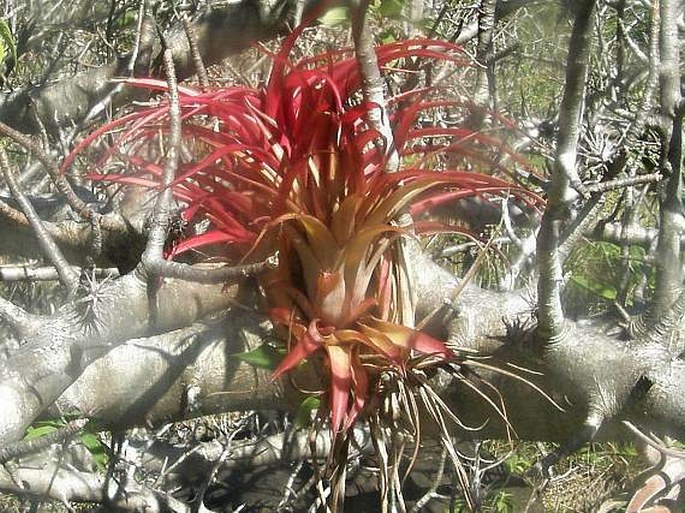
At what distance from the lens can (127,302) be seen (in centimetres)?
68

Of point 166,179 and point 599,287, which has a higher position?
point 166,179

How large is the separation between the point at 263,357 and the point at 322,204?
14cm

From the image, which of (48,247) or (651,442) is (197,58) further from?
(651,442)

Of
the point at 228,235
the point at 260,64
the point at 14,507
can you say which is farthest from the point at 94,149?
the point at 228,235

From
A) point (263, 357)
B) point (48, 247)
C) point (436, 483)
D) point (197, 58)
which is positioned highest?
point (197, 58)

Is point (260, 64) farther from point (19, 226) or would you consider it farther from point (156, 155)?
point (19, 226)

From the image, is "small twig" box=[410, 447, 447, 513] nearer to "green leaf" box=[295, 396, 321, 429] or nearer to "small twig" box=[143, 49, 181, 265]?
"green leaf" box=[295, 396, 321, 429]

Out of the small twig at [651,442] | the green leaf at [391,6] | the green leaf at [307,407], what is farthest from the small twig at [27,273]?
the small twig at [651,442]

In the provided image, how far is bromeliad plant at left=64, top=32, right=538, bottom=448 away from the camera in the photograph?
2.59 ft

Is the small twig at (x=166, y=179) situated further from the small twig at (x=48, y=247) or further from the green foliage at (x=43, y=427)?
the green foliage at (x=43, y=427)

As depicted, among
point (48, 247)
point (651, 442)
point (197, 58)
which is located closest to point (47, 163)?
point (48, 247)

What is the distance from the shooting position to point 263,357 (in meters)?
0.77

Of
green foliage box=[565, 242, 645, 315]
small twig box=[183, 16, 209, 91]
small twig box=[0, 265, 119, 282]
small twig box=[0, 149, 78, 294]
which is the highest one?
small twig box=[183, 16, 209, 91]

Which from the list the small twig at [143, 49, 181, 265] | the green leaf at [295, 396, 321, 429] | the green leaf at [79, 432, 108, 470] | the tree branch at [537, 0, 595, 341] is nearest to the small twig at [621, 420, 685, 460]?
the tree branch at [537, 0, 595, 341]
